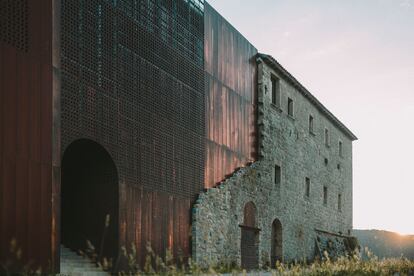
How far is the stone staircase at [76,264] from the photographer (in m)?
12.8

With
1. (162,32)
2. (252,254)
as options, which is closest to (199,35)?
(162,32)

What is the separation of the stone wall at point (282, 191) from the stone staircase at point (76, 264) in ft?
13.5

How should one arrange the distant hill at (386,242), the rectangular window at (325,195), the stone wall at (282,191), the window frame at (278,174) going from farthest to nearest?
the distant hill at (386,242) → the rectangular window at (325,195) → the window frame at (278,174) → the stone wall at (282,191)

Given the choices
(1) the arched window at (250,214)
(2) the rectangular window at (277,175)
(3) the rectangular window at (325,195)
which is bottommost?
(1) the arched window at (250,214)

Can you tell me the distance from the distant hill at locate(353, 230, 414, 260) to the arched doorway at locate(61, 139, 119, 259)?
37810 millimetres

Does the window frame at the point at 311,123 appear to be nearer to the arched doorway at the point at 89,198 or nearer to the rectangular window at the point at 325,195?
the rectangular window at the point at 325,195

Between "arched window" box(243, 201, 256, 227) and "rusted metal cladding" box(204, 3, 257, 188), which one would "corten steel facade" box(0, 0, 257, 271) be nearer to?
"rusted metal cladding" box(204, 3, 257, 188)

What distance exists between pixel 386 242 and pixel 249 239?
103ft

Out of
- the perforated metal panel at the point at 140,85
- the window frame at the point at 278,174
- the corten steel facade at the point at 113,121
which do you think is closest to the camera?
the corten steel facade at the point at 113,121
